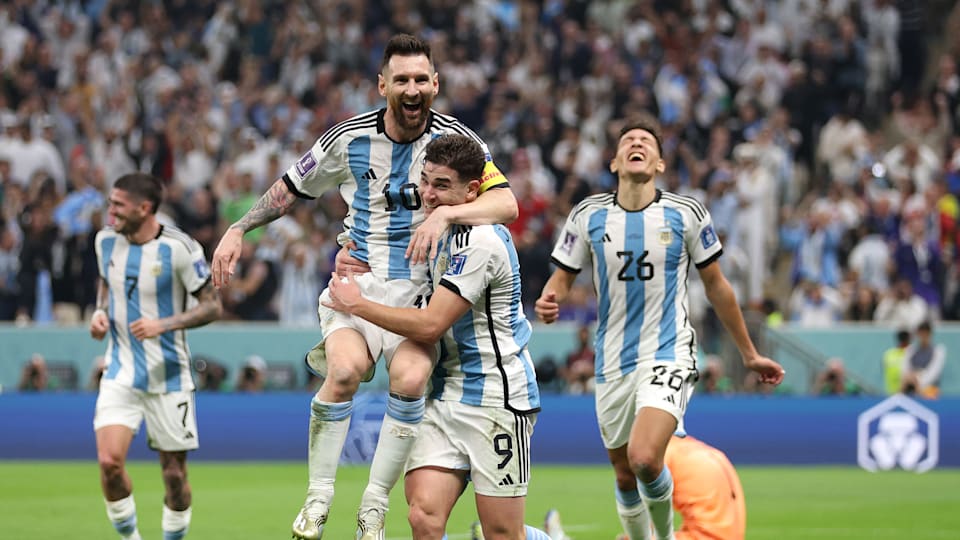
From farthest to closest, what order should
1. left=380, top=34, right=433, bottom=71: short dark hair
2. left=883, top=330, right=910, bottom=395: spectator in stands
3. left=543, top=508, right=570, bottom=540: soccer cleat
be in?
left=883, top=330, right=910, bottom=395: spectator in stands < left=543, top=508, right=570, bottom=540: soccer cleat < left=380, top=34, right=433, bottom=71: short dark hair

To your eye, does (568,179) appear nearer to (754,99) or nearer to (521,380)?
(754,99)

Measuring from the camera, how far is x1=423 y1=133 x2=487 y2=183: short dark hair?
8078 mm

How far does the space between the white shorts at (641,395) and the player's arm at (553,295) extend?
624mm

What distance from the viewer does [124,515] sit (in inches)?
427

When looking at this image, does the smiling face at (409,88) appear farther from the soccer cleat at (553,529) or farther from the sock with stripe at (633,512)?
the soccer cleat at (553,529)

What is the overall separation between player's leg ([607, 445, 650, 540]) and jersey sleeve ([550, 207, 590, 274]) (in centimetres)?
124

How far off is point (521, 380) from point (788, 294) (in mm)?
14084

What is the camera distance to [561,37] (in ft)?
82.5

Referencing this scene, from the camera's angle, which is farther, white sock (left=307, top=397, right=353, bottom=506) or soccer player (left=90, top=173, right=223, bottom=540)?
soccer player (left=90, top=173, right=223, bottom=540)

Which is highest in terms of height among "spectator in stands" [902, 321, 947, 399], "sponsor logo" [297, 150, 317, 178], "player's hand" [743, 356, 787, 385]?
"sponsor logo" [297, 150, 317, 178]

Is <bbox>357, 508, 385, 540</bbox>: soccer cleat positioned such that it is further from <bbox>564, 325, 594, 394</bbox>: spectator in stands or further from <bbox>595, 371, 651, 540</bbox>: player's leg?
<bbox>564, 325, 594, 394</bbox>: spectator in stands

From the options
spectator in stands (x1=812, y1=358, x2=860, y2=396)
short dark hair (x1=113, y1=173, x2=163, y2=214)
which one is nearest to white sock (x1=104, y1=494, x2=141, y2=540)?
short dark hair (x1=113, y1=173, x2=163, y2=214)

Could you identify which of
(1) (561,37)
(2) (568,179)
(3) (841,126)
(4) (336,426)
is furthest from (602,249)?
(1) (561,37)

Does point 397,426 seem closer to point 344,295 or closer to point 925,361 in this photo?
point 344,295
